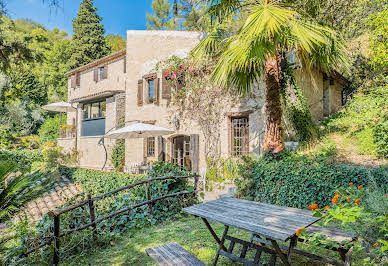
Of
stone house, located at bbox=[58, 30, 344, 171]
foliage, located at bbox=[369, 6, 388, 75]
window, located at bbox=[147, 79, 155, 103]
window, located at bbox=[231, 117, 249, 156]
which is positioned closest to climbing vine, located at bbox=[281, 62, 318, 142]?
stone house, located at bbox=[58, 30, 344, 171]

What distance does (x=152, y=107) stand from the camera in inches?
506

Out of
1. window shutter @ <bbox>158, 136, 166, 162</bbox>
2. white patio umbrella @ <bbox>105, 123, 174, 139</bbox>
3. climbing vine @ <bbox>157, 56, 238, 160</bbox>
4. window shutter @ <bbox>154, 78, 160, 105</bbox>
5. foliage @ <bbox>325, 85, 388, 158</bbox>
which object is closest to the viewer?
foliage @ <bbox>325, 85, 388, 158</bbox>

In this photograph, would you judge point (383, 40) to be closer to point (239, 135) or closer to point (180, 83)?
point (239, 135)

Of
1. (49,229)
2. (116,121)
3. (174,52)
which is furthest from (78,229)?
(116,121)

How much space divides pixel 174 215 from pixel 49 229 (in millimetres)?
2400

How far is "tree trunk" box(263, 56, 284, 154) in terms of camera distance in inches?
244

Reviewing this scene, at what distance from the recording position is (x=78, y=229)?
3.64 metres

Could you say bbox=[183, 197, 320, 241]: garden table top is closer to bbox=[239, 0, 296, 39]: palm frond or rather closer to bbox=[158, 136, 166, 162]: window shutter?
bbox=[239, 0, 296, 39]: palm frond

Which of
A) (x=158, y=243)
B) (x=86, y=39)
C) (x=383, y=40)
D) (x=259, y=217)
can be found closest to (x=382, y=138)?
(x=383, y=40)

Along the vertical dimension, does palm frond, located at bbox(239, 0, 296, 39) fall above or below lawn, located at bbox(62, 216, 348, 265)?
above

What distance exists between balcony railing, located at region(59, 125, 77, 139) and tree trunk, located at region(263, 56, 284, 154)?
16.3 meters

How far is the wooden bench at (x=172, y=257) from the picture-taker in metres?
2.56

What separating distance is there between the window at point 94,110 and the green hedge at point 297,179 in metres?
13.3

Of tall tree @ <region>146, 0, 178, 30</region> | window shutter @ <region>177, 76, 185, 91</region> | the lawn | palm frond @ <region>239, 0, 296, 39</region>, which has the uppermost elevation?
tall tree @ <region>146, 0, 178, 30</region>
